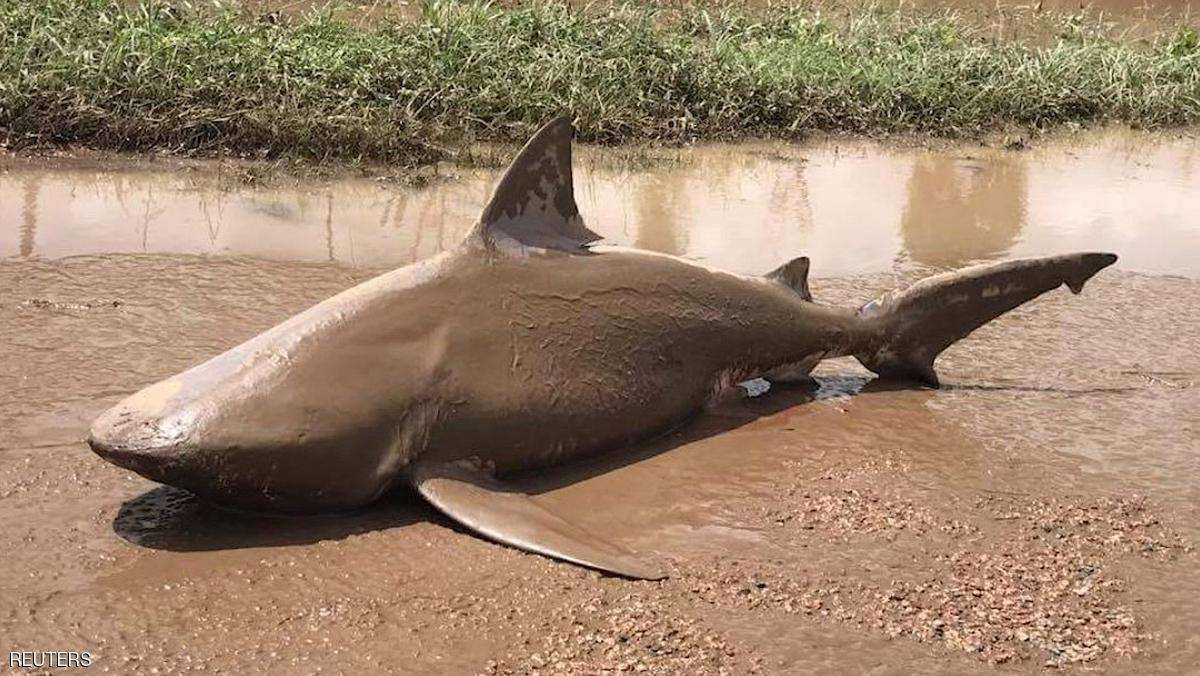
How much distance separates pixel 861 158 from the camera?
10.8 metres

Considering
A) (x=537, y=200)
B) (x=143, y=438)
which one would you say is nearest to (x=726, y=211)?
(x=537, y=200)

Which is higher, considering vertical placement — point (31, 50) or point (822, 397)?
point (31, 50)

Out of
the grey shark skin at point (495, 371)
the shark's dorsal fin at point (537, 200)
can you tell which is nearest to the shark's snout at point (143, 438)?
the grey shark skin at point (495, 371)

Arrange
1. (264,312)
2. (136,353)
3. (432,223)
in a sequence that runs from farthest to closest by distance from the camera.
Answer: (432,223) < (264,312) < (136,353)

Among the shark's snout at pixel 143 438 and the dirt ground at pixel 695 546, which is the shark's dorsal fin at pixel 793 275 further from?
the shark's snout at pixel 143 438

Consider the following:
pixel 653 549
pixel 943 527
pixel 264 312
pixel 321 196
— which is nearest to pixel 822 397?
pixel 943 527

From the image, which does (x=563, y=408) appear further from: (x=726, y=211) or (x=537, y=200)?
(x=726, y=211)

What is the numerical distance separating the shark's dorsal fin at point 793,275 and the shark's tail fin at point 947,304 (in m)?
0.31

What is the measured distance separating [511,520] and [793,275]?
1.90 meters

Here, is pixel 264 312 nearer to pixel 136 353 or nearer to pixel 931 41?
pixel 136 353

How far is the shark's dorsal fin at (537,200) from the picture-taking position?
4.62 metres

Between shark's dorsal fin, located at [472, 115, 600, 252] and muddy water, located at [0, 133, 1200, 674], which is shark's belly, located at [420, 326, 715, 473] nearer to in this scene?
muddy water, located at [0, 133, 1200, 674]

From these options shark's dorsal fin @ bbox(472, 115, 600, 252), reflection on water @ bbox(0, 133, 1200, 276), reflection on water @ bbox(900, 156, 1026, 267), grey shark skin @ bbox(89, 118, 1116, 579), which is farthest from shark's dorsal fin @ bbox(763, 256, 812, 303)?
reflection on water @ bbox(900, 156, 1026, 267)

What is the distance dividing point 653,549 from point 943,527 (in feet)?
3.39
